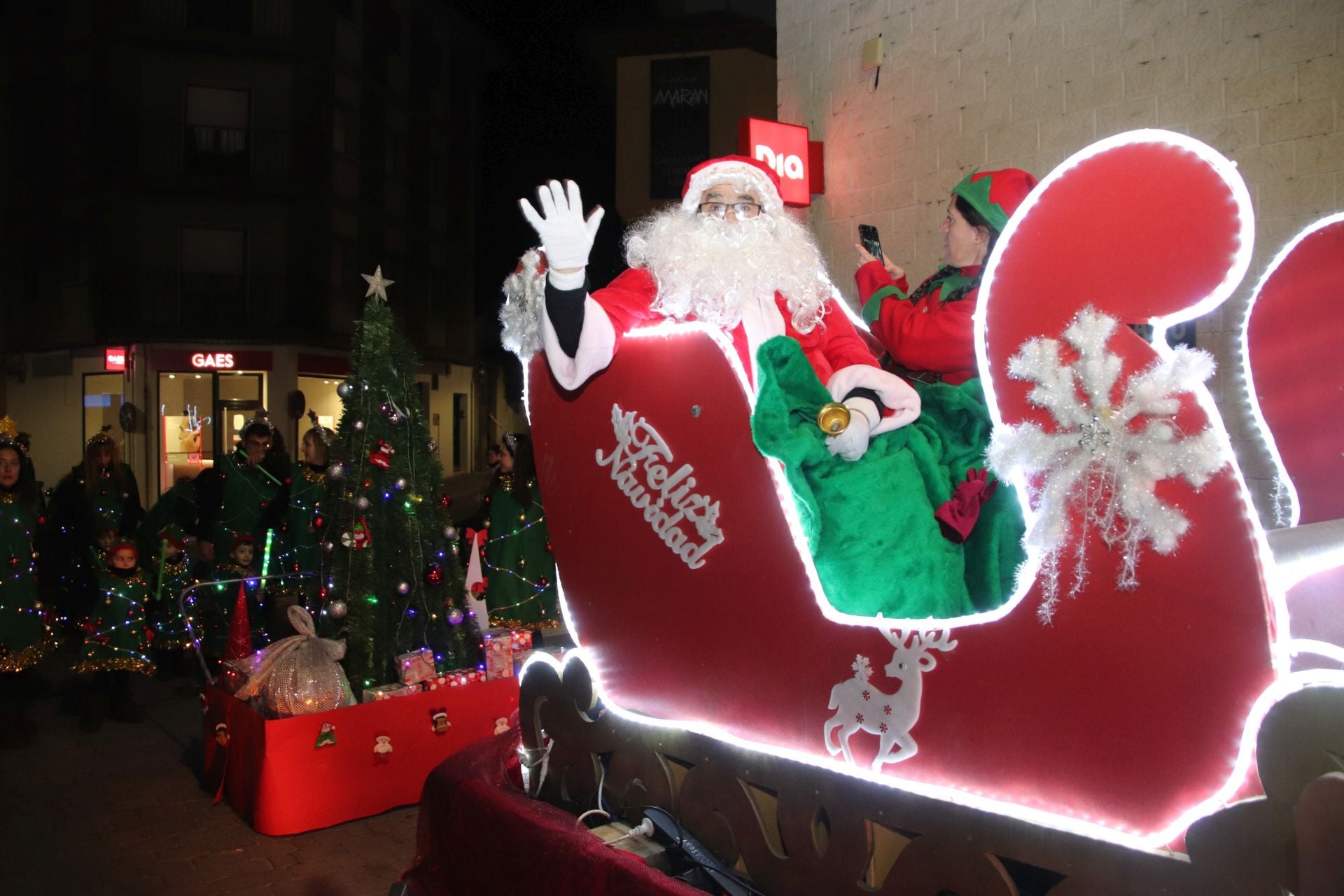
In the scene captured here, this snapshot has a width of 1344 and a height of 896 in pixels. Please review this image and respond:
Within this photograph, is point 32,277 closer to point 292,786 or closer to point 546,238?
point 292,786

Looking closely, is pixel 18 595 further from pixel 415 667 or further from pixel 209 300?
pixel 209 300

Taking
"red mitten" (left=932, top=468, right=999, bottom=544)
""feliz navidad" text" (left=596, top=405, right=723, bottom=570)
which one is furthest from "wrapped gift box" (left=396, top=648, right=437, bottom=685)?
"red mitten" (left=932, top=468, right=999, bottom=544)

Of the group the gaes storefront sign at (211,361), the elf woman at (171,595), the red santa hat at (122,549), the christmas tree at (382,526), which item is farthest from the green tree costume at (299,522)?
the gaes storefront sign at (211,361)

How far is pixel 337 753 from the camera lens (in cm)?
396

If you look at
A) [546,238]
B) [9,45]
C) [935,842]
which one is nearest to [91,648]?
[546,238]

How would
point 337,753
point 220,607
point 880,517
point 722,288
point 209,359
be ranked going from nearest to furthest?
point 880,517 → point 722,288 → point 337,753 → point 220,607 → point 209,359

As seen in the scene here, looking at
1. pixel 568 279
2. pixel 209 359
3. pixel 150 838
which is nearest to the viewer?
pixel 568 279

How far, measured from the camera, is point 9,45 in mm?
19422

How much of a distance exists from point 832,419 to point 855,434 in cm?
11

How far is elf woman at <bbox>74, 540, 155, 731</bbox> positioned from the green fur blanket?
16.1 feet

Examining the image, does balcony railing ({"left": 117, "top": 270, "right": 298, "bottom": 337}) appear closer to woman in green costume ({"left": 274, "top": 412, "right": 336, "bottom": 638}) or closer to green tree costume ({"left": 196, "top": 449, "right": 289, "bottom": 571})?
green tree costume ({"left": 196, "top": 449, "right": 289, "bottom": 571})

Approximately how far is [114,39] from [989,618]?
20.3 m

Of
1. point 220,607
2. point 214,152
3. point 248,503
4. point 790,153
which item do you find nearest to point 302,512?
point 248,503

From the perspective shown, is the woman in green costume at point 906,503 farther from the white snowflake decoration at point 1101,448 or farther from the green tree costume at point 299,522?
→ the green tree costume at point 299,522
